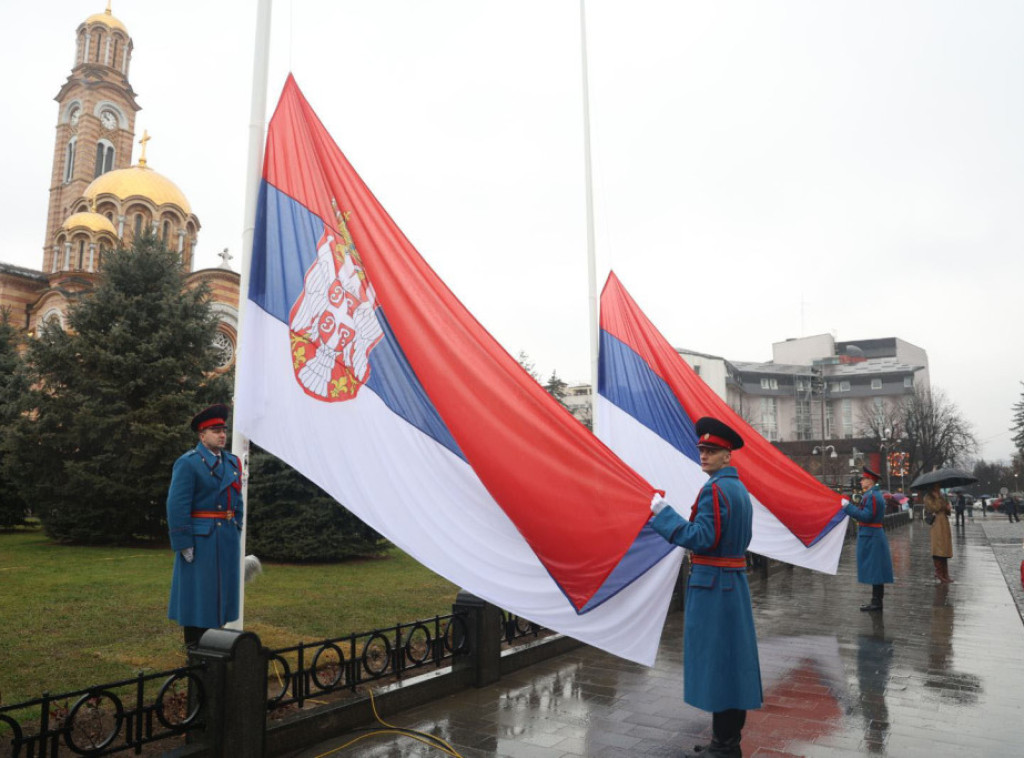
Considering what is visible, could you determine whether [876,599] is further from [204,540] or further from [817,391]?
[817,391]

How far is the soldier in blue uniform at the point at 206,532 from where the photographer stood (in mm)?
5238

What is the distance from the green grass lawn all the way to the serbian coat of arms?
12.9 ft

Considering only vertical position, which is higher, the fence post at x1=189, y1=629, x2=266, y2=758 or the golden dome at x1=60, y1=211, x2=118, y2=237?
the golden dome at x1=60, y1=211, x2=118, y2=237

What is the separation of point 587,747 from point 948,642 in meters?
5.94

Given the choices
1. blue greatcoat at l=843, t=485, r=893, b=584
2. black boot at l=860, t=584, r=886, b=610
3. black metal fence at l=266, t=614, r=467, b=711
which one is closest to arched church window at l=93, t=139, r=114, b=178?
black metal fence at l=266, t=614, r=467, b=711

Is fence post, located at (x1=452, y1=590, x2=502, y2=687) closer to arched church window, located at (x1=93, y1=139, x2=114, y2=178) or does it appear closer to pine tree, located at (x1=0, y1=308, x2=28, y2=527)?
pine tree, located at (x1=0, y1=308, x2=28, y2=527)

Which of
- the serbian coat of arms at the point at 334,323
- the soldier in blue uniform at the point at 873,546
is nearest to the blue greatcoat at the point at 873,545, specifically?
the soldier in blue uniform at the point at 873,546

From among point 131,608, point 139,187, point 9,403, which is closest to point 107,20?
point 139,187

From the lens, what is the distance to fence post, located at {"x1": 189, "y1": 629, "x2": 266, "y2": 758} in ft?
14.7

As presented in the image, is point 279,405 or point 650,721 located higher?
point 279,405

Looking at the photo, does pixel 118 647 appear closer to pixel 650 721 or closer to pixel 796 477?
pixel 650 721

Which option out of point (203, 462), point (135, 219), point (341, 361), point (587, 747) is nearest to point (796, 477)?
point (587, 747)

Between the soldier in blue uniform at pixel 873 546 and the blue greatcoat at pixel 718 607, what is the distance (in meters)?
6.51

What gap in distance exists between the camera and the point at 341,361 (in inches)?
198
